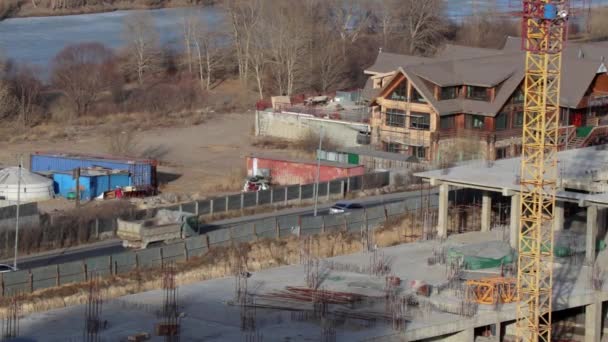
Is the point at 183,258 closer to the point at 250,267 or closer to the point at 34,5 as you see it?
the point at 250,267

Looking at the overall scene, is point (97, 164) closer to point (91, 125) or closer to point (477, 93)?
point (477, 93)

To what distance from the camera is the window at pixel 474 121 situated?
3888 centimetres

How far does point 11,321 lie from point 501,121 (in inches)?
827

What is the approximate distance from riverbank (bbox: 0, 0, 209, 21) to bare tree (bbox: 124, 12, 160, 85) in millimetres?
26384

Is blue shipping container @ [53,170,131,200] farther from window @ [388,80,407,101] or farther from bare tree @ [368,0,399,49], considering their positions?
bare tree @ [368,0,399,49]

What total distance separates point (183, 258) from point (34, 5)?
66550 millimetres

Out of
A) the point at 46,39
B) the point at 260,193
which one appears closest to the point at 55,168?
the point at 260,193

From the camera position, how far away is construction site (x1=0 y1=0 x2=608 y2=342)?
20969 millimetres

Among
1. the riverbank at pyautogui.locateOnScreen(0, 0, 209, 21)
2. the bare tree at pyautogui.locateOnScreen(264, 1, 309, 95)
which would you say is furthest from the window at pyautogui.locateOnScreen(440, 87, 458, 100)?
the riverbank at pyautogui.locateOnScreen(0, 0, 209, 21)

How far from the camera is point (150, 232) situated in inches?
1085

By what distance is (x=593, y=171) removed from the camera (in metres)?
28.2

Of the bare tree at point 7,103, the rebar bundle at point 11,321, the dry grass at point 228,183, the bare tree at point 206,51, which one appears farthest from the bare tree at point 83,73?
the rebar bundle at point 11,321

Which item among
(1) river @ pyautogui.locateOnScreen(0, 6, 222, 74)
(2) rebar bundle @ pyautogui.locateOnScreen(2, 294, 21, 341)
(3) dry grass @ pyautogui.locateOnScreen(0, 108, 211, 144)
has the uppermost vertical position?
(1) river @ pyautogui.locateOnScreen(0, 6, 222, 74)

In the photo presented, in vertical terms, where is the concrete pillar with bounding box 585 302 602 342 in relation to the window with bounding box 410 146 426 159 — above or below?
below
